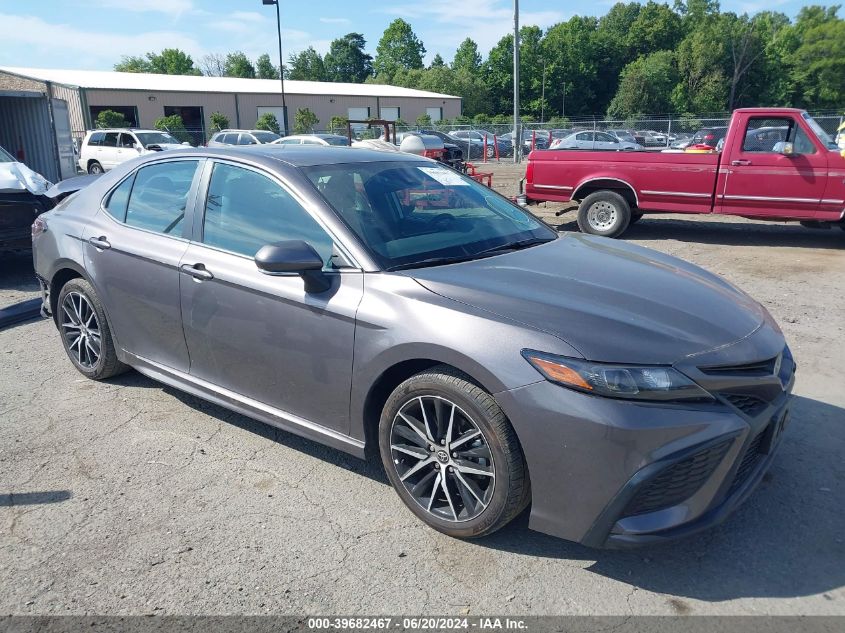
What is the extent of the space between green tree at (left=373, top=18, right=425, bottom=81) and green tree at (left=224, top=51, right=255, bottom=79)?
21051mm

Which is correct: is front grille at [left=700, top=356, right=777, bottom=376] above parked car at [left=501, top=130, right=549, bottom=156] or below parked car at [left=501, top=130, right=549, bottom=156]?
below

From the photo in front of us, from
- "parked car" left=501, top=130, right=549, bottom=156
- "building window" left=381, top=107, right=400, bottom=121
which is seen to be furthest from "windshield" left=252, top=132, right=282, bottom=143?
"building window" left=381, top=107, right=400, bottom=121

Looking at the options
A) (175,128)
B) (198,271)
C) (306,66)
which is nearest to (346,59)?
(306,66)

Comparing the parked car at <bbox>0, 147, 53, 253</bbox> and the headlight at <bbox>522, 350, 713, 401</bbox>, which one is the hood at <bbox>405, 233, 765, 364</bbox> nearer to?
the headlight at <bbox>522, 350, 713, 401</bbox>

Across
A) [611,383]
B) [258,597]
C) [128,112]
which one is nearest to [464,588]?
[258,597]

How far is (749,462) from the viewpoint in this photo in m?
2.80

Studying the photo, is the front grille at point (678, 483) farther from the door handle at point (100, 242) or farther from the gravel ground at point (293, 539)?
the door handle at point (100, 242)

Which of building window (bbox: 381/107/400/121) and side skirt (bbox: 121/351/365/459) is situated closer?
side skirt (bbox: 121/351/365/459)

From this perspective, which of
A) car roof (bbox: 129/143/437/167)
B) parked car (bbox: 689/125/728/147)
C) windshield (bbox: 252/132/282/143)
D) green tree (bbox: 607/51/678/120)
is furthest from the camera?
green tree (bbox: 607/51/678/120)

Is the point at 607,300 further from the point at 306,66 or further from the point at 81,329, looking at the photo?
the point at 306,66

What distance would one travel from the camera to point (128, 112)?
45375mm

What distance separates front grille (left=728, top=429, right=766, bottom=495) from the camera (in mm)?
2729

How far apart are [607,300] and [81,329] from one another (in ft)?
12.0

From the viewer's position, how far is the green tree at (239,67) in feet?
348
